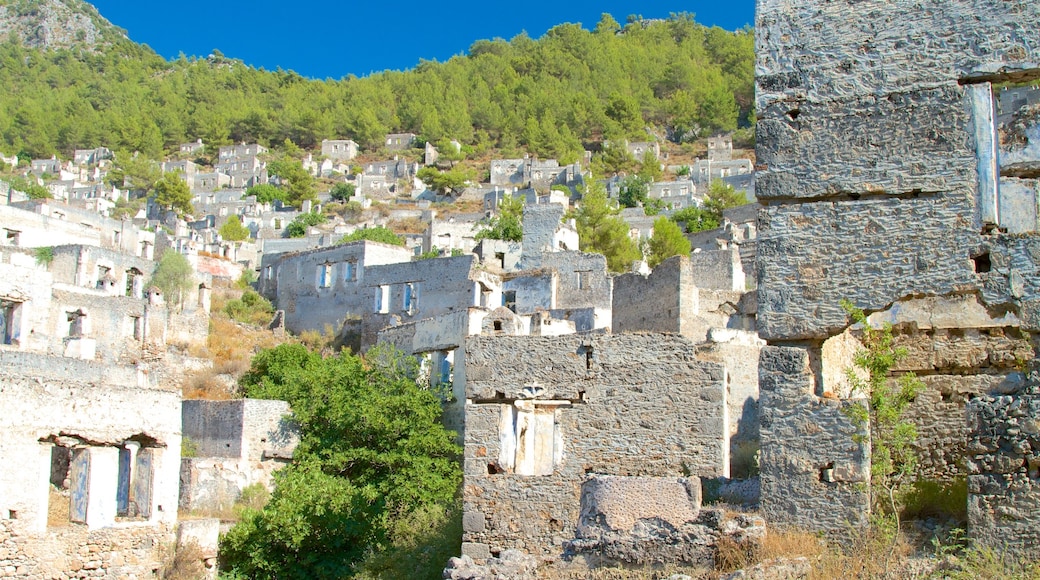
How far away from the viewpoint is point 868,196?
9867mm

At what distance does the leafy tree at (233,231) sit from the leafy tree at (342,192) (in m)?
10.2

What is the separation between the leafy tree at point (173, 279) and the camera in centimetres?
4312

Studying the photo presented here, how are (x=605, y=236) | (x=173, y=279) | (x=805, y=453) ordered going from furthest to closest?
(x=173, y=279) < (x=605, y=236) < (x=805, y=453)

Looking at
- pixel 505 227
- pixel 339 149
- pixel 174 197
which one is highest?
pixel 339 149

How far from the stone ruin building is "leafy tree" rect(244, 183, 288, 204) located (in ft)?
239

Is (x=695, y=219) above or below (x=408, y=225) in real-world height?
below

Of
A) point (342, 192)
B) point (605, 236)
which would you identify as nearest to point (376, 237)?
point (605, 236)

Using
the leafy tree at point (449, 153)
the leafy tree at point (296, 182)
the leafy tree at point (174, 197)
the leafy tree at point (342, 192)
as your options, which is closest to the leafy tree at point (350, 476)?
the leafy tree at point (342, 192)

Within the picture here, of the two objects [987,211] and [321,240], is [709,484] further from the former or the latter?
[321,240]

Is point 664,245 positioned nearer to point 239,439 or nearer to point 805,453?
point 239,439

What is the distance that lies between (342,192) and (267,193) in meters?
6.31

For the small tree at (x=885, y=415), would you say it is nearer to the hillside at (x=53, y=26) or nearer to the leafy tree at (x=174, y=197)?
the leafy tree at (x=174, y=197)

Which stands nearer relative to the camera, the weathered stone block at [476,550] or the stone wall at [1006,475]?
the stone wall at [1006,475]

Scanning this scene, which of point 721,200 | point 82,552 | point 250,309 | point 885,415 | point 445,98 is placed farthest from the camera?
point 445,98
